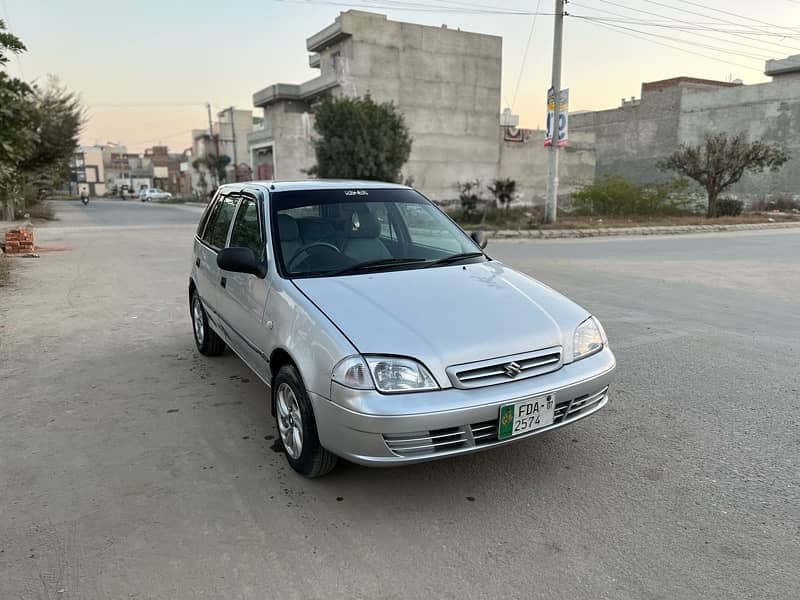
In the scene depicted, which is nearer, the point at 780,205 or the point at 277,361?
the point at 277,361

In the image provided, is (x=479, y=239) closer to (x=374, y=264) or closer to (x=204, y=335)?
(x=374, y=264)

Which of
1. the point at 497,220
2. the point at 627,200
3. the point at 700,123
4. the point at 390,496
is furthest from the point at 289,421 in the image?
the point at 700,123

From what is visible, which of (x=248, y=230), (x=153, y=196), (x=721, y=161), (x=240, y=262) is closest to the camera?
(x=240, y=262)

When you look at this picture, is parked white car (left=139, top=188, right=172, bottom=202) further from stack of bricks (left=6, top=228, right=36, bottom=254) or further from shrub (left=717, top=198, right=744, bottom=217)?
shrub (left=717, top=198, right=744, bottom=217)

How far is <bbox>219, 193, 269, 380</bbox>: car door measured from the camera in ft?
12.8

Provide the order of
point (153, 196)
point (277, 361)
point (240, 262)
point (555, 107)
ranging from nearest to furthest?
point (277, 361), point (240, 262), point (555, 107), point (153, 196)

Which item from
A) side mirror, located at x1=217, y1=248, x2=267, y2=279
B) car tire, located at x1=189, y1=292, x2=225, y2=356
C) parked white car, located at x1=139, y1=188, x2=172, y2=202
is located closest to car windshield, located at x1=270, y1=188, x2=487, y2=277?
side mirror, located at x1=217, y1=248, x2=267, y2=279

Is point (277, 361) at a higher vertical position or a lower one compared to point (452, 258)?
lower

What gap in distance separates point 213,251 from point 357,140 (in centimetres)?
1676

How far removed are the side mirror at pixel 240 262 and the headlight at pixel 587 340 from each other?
6.57 feet

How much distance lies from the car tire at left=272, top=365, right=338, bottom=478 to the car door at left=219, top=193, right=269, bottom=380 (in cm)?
33

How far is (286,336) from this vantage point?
3420 millimetres

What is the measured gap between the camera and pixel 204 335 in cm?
567

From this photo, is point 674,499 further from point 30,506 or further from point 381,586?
point 30,506
